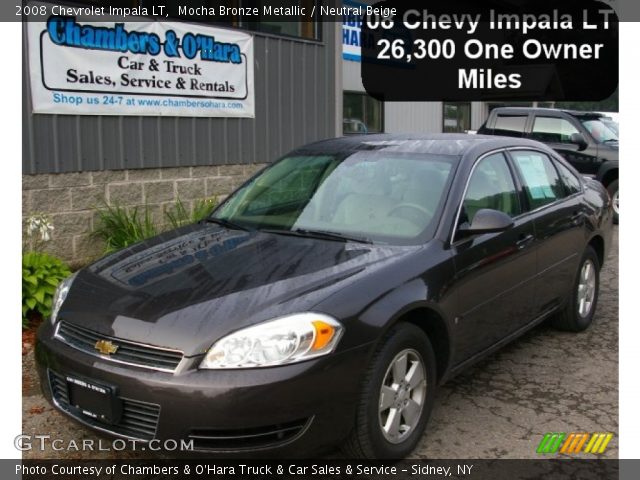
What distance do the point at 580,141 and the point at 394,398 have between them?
9508 millimetres

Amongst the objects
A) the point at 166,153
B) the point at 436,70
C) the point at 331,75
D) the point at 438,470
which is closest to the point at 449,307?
the point at 438,470

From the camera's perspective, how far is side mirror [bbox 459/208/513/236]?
385 cm

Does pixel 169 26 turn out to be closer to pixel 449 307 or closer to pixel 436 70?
pixel 449 307

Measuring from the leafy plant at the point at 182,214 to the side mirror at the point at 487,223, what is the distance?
4.43m

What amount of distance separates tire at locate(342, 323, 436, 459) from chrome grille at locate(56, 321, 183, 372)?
0.90 meters

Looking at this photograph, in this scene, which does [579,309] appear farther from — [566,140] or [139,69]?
[566,140]

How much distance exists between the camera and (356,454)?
3.24 meters

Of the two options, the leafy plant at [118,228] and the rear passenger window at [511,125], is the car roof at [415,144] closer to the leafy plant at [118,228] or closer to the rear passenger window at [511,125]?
the leafy plant at [118,228]

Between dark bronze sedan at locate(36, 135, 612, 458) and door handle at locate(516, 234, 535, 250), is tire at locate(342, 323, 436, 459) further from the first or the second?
door handle at locate(516, 234, 535, 250)

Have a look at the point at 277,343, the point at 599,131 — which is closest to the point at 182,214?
the point at 277,343

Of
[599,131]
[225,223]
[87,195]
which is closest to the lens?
[225,223]

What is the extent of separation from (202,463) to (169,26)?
5.65 meters

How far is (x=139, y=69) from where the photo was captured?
23.6 feet

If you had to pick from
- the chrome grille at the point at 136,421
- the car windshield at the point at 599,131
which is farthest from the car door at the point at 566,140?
the chrome grille at the point at 136,421
